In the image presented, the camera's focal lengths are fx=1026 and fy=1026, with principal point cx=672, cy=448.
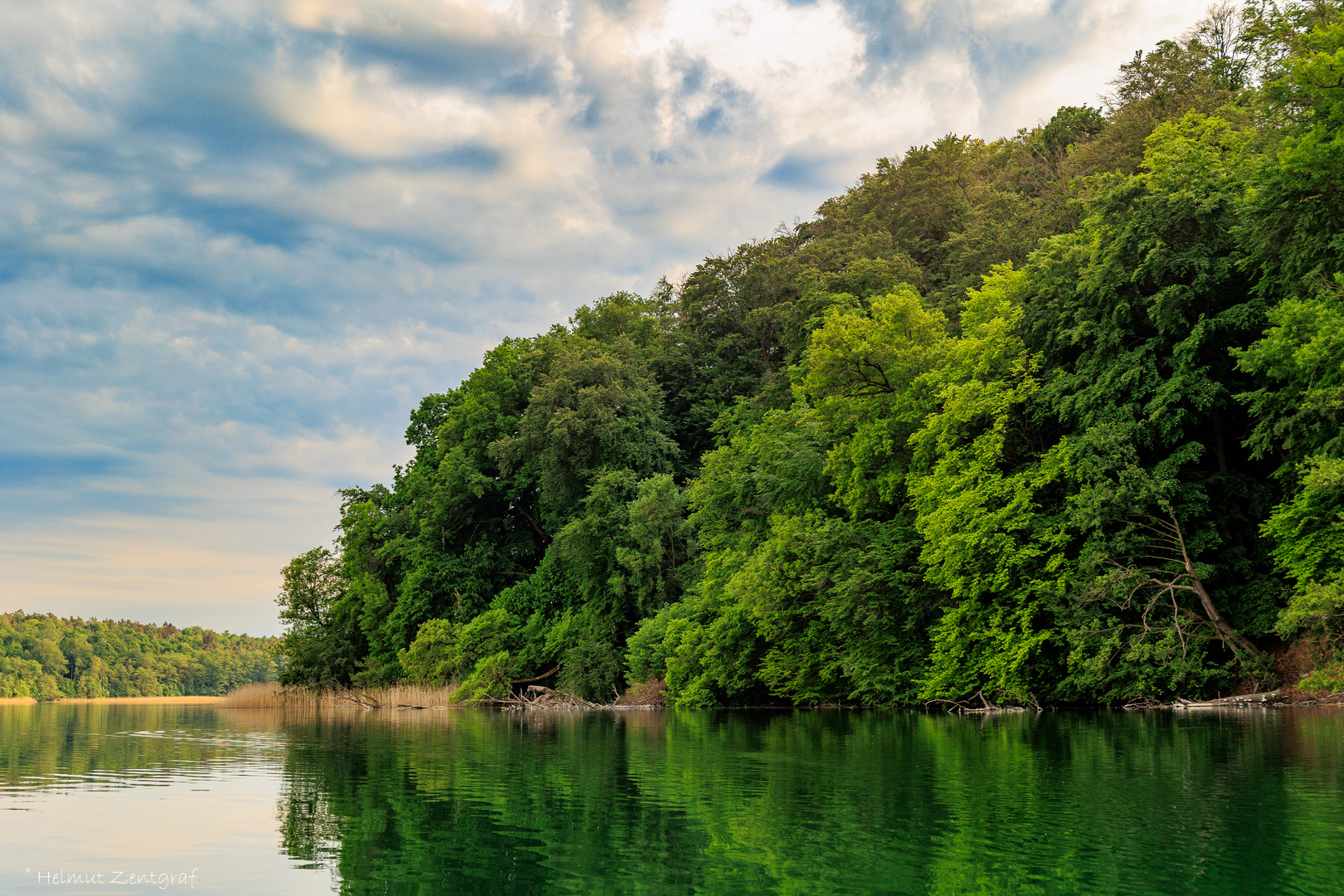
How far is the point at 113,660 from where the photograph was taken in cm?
14212

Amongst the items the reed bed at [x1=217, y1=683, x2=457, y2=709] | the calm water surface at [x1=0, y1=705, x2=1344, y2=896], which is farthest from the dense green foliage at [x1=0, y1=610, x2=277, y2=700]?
the calm water surface at [x1=0, y1=705, x2=1344, y2=896]

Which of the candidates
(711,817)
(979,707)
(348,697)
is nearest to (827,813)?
(711,817)

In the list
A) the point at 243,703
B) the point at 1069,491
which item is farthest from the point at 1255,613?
the point at 243,703

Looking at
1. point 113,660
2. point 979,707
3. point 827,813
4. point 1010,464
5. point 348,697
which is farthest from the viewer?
point 113,660

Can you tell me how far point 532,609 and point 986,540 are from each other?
33.7 metres

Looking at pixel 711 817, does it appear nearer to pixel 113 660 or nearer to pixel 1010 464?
pixel 1010 464

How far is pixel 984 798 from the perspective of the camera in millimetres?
11758

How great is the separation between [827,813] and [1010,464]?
26.5 m

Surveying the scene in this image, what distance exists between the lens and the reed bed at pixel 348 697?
5462 centimetres

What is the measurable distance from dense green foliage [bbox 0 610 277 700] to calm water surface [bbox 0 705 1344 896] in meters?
113

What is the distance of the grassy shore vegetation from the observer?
28.7 m

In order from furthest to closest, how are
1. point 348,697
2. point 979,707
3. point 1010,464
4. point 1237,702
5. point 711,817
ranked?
point 348,697
point 1010,464
point 979,707
point 1237,702
point 711,817

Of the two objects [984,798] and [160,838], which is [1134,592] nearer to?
[984,798]
